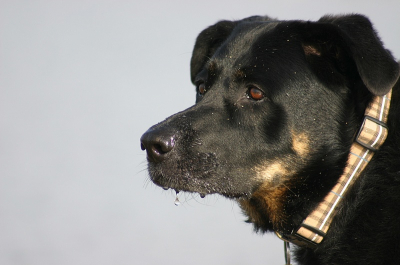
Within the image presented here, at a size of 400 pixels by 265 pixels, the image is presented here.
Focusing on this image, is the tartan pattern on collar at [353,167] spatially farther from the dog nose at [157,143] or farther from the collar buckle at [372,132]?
the dog nose at [157,143]

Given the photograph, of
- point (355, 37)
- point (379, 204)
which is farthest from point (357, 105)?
point (379, 204)

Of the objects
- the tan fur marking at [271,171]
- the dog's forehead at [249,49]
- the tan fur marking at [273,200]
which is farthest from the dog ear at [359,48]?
the tan fur marking at [273,200]

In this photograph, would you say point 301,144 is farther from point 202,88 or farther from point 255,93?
point 202,88

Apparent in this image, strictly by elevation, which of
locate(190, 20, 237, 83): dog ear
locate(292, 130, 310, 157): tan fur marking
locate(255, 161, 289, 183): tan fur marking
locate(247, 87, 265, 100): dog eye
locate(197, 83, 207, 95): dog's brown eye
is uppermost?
locate(190, 20, 237, 83): dog ear

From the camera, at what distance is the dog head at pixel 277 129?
9.55ft

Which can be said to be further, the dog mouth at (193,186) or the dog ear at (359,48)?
the dog mouth at (193,186)

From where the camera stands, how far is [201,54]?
162 inches

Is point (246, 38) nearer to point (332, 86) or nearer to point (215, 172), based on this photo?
point (332, 86)

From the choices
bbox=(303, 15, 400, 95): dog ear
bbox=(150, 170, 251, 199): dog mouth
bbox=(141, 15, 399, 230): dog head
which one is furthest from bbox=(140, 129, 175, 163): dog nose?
bbox=(303, 15, 400, 95): dog ear

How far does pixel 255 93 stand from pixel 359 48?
73 cm

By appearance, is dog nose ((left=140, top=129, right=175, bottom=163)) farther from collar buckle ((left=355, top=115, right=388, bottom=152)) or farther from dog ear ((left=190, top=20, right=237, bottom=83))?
dog ear ((left=190, top=20, right=237, bottom=83))

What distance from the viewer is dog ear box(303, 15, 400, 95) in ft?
8.71

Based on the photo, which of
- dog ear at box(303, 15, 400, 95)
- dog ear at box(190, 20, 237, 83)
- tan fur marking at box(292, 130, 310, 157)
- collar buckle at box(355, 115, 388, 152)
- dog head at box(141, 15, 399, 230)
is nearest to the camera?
dog ear at box(303, 15, 400, 95)

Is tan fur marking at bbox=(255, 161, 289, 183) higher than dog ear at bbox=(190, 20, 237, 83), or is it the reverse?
dog ear at bbox=(190, 20, 237, 83)
